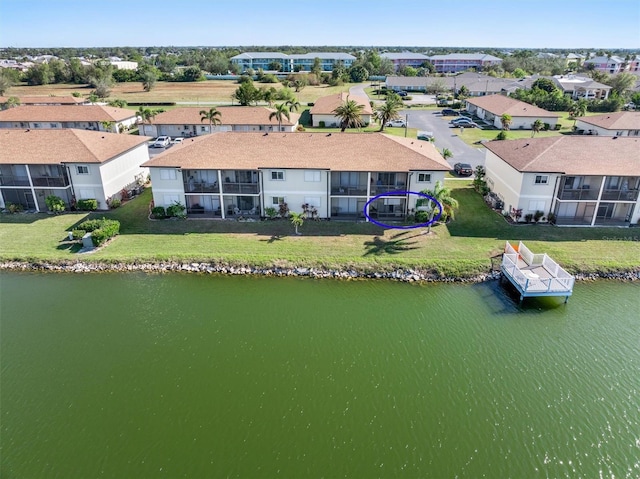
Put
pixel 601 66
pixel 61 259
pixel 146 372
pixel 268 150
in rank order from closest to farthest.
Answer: pixel 146 372, pixel 61 259, pixel 268 150, pixel 601 66

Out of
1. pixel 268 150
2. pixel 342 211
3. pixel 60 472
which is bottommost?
pixel 60 472

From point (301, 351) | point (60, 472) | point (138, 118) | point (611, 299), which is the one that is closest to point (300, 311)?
point (301, 351)

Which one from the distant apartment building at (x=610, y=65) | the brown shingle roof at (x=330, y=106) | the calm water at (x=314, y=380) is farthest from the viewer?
the distant apartment building at (x=610, y=65)

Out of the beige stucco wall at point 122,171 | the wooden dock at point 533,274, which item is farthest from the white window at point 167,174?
the wooden dock at point 533,274

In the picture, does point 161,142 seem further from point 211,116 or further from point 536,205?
point 536,205

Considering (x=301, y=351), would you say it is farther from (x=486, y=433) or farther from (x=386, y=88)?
(x=386, y=88)

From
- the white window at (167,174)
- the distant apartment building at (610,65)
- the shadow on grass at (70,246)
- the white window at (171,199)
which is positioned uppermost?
the distant apartment building at (610,65)

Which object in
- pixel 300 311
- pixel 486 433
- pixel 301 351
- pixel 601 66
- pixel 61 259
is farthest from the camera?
pixel 601 66

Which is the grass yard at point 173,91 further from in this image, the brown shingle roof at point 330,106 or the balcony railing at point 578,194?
the balcony railing at point 578,194

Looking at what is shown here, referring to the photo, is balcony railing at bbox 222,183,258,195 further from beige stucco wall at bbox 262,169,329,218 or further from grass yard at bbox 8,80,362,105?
grass yard at bbox 8,80,362,105
